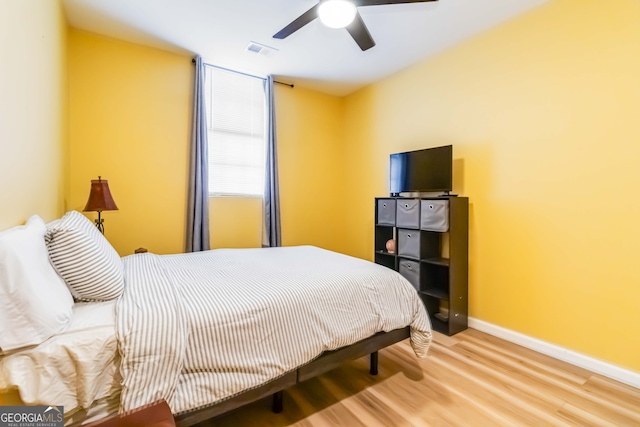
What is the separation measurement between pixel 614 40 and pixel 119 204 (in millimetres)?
4277

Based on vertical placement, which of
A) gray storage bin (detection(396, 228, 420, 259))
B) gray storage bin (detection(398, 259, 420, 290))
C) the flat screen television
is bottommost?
gray storage bin (detection(398, 259, 420, 290))

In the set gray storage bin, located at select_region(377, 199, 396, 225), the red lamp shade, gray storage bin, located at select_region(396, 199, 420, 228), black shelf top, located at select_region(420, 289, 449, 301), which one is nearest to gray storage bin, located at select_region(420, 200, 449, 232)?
gray storage bin, located at select_region(396, 199, 420, 228)

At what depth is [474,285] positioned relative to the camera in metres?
2.82

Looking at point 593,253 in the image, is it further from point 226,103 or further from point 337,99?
point 226,103

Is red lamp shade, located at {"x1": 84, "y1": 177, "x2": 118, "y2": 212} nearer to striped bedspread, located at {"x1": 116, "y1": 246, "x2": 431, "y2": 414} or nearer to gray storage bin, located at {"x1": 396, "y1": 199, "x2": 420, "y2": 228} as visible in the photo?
striped bedspread, located at {"x1": 116, "y1": 246, "x2": 431, "y2": 414}

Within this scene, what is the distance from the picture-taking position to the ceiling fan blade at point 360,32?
2.13 m

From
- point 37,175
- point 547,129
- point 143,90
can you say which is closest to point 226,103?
point 143,90

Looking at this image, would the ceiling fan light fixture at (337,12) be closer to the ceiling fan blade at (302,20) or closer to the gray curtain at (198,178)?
the ceiling fan blade at (302,20)

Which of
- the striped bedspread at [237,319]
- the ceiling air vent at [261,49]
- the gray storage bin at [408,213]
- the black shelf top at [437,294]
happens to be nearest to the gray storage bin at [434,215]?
the gray storage bin at [408,213]

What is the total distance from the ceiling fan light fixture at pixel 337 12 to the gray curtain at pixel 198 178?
1.79 m

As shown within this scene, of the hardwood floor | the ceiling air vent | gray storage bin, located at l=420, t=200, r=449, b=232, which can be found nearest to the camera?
the hardwood floor

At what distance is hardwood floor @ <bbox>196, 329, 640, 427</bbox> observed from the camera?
Result: 5.24ft

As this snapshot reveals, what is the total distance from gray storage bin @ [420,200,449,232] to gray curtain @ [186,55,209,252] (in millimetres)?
2271

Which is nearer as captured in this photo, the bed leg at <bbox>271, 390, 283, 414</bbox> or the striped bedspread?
the striped bedspread
